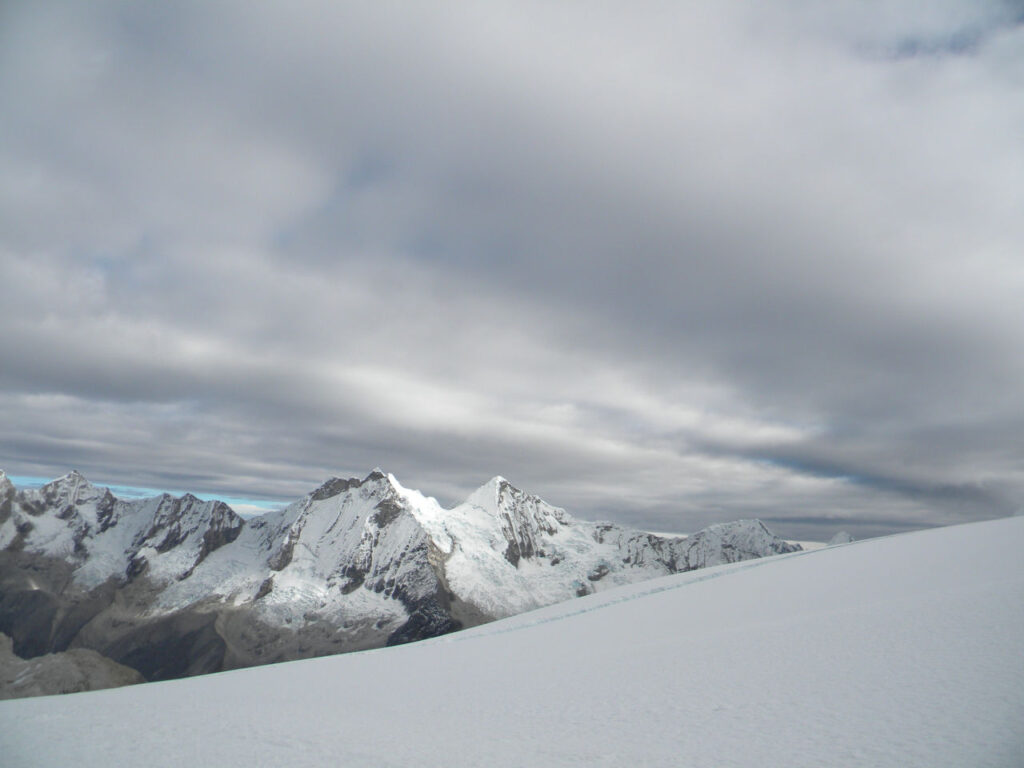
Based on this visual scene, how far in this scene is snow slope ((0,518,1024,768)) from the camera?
9.67 m

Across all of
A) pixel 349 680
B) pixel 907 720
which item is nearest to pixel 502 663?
pixel 349 680

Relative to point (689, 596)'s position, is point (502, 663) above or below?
below

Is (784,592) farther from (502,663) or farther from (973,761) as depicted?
(973,761)

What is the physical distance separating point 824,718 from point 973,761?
7.80ft

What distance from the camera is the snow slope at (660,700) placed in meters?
9.67

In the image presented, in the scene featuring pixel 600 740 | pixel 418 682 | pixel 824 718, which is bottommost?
pixel 418 682

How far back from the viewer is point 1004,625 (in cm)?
1367

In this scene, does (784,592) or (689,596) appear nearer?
(784,592)

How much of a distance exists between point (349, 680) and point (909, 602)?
755 inches

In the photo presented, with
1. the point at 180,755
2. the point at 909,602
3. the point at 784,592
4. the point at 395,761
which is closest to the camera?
the point at 395,761

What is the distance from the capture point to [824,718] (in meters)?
10.2

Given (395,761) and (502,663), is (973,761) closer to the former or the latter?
(395,761)

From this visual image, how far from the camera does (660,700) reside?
40.5 feet

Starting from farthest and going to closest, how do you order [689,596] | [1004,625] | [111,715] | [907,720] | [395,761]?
[689,596]
[111,715]
[1004,625]
[395,761]
[907,720]
